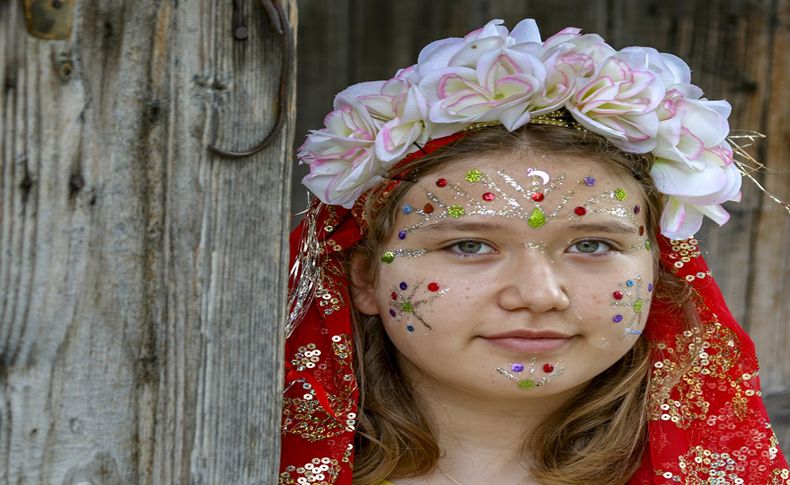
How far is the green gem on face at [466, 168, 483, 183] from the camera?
196 cm

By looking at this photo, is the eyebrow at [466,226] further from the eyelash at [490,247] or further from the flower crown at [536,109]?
the flower crown at [536,109]

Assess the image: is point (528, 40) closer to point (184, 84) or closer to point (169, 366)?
point (184, 84)

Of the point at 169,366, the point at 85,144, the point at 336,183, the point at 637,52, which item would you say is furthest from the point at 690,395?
the point at 85,144

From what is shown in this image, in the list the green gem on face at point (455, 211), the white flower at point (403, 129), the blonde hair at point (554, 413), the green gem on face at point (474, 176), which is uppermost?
the white flower at point (403, 129)

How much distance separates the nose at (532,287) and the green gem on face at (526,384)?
0.46ft

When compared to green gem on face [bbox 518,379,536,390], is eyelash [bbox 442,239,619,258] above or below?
above

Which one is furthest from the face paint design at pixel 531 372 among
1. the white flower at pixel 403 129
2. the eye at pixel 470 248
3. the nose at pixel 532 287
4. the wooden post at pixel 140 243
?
the wooden post at pixel 140 243

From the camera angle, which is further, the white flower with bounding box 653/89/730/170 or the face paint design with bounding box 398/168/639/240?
the white flower with bounding box 653/89/730/170

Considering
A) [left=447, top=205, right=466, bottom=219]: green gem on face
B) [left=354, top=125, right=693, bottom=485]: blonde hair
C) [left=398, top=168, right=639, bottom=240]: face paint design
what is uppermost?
[left=398, top=168, right=639, bottom=240]: face paint design

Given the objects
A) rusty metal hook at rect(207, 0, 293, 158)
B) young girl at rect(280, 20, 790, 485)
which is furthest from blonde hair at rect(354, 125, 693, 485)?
rusty metal hook at rect(207, 0, 293, 158)

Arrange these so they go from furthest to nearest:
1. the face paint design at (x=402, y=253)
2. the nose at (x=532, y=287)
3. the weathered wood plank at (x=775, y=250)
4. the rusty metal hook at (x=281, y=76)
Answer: the weathered wood plank at (x=775, y=250) < the face paint design at (x=402, y=253) < the nose at (x=532, y=287) < the rusty metal hook at (x=281, y=76)

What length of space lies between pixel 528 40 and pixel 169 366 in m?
1.00

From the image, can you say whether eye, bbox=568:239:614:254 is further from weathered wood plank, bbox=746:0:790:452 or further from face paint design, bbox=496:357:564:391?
weathered wood plank, bbox=746:0:790:452

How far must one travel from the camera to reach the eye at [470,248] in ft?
6.46
